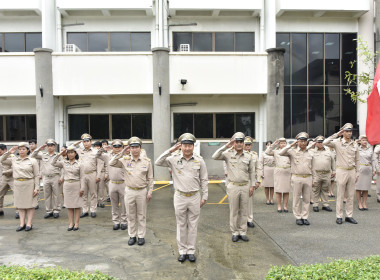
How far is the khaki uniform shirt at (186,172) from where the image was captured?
19.3 ft

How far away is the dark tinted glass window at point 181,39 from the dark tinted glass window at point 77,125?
18.8ft

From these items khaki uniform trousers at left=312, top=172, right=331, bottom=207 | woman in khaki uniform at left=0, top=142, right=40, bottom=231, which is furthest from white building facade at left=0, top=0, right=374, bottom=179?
woman in khaki uniform at left=0, top=142, right=40, bottom=231

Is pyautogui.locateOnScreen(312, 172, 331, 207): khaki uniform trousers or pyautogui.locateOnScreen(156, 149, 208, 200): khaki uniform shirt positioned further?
pyautogui.locateOnScreen(312, 172, 331, 207): khaki uniform trousers

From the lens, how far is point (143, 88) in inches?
599

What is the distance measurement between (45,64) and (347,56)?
47.9ft

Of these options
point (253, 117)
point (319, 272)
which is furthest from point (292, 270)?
point (253, 117)

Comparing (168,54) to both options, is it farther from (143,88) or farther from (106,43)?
(106,43)

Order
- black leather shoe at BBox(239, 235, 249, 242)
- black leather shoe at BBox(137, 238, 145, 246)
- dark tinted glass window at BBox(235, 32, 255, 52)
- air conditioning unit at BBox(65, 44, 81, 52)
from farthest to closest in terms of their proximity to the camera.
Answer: dark tinted glass window at BBox(235, 32, 255, 52), air conditioning unit at BBox(65, 44, 81, 52), black leather shoe at BBox(239, 235, 249, 242), black leather shoe at BBox(137, 238, 145, 246)

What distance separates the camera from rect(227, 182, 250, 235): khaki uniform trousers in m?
6.89

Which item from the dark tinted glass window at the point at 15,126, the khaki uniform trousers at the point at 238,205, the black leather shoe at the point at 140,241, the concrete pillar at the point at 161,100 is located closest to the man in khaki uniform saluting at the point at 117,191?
the black leather shoe at the point at 140,241

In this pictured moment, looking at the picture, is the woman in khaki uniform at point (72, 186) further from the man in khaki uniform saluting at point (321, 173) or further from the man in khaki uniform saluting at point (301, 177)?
the man in khaki uniform saluting at point (321, 173)

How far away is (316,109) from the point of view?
17.0 m

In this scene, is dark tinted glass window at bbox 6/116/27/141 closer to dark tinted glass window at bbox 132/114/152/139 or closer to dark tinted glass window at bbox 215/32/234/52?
dark tinted glass window at bbox 132/114/152/139

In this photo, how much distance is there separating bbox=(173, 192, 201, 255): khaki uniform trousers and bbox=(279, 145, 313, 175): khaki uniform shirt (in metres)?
3.08
